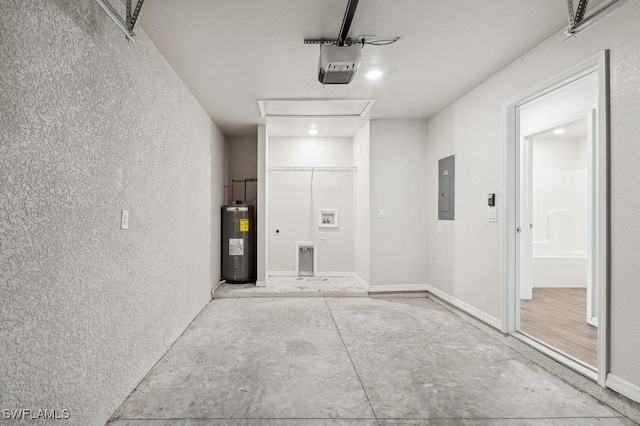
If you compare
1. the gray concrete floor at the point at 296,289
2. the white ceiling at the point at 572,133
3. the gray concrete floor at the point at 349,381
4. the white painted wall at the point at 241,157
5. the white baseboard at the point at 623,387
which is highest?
the white ceiling at the point at 572,133

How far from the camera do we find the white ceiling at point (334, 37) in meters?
2.20

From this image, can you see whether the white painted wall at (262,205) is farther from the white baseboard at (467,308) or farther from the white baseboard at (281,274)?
the white baseboard at (467,308)

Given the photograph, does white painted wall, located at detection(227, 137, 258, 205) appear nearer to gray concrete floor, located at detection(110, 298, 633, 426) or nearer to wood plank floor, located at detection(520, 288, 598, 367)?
gray concrete floor, located at detection(110, 298, 633, 426)

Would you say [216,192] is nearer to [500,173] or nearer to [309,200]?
[309,200]

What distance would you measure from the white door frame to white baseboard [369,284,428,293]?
5.70ft

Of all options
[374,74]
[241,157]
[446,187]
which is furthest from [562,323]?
[241,157]

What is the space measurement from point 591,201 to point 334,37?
2.64 m

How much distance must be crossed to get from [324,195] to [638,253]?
4.64 meters

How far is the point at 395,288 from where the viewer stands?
15.9 feet

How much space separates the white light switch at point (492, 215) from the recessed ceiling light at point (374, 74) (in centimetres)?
176

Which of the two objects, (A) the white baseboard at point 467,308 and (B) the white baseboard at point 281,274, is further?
(B) the white baseboard at point 281,274

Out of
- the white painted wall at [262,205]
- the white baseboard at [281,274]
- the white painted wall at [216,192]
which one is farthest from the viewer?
the white baseboard at [281,274]

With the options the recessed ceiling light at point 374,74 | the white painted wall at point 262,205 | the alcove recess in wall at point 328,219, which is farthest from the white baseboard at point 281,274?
the recessed ceiling light at point 374,74

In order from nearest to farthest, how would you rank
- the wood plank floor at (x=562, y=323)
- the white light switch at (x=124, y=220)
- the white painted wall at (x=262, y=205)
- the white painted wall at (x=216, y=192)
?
1. the white light switch at (x=124, y=220)
2. the wood plank floor at (x=562, y=323)
3. the white painted wall at (x=216, y=192)
4. the white painted wall at (x=262, y=205)
